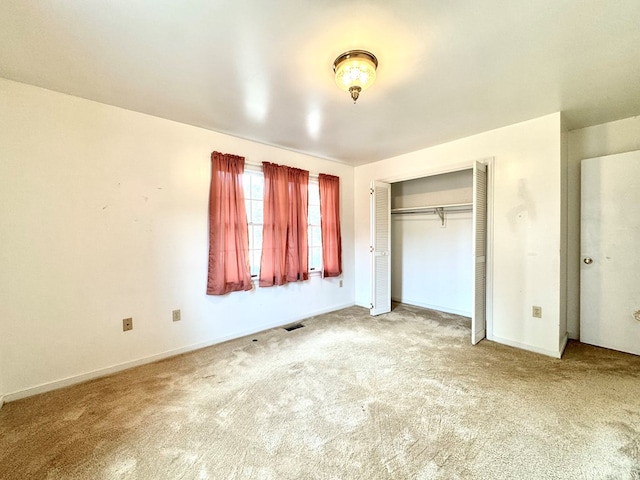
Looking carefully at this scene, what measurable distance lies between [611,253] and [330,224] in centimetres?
325

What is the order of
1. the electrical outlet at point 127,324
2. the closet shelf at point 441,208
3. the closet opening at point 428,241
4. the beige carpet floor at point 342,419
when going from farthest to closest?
the closet opening at point 428,241
the closet shelf at point 441,208
the electrical outlet at point 127,324
the beige carpet floor at point 342,419

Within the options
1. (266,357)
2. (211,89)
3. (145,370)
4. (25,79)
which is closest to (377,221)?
(266,357)

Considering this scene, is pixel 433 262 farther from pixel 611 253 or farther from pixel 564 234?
pixel 611 253

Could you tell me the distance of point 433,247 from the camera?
14.1 ft

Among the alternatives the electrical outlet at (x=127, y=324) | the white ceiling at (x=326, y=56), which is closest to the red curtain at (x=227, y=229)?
the white ceiling at (x=326, y=56)

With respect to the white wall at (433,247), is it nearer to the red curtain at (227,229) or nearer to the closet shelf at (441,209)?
the closet shelf at (441,209)

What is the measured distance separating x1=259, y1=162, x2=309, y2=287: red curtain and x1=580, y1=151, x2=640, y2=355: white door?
A: 3301 mm

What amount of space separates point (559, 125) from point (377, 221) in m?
2.21

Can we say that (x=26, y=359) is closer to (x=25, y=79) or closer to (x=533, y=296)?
(x=25, y=79)

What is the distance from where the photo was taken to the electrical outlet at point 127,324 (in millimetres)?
2490

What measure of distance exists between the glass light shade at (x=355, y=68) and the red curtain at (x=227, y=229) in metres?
1.74

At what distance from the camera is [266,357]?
2701 millimetres

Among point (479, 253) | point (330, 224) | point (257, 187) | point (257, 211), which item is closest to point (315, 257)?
point (330, 224)

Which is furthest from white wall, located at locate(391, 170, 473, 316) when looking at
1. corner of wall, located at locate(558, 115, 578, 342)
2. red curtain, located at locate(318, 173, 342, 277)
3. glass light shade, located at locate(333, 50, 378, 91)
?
glass light shade, located at locate(333, 50, 378, 91)
